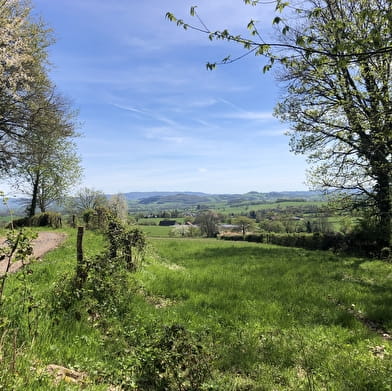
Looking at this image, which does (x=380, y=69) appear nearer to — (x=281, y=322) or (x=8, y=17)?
(x=281, y=322)

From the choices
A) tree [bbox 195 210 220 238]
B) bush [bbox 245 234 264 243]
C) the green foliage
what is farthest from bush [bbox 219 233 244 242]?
the green foliage

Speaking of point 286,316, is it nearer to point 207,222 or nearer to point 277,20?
point 277,20

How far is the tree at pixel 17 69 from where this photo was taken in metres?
16.9

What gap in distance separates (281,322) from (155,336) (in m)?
3.36

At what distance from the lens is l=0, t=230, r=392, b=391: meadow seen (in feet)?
14.0

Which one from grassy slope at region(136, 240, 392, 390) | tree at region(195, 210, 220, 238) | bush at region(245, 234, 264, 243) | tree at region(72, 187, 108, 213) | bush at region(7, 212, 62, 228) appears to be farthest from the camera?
tree at region(195, 210, 220, 238)

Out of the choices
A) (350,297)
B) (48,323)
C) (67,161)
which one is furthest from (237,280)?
(67,161)

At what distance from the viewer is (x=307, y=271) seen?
12.7m

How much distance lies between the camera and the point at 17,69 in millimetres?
17812

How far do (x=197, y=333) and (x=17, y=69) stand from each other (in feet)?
65.2

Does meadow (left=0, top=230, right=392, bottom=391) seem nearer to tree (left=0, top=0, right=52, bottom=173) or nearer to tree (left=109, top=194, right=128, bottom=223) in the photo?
tree (left=109, top=194, right=128, bottom=223)

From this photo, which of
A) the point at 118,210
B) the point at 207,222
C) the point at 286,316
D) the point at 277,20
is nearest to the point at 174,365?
the point at 286,316

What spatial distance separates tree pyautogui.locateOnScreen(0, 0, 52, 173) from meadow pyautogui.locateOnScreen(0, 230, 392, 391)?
46.3ft

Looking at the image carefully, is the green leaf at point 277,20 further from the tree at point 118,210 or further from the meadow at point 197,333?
the tree at point 118,210
